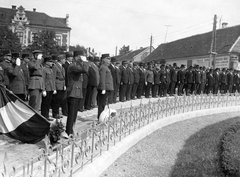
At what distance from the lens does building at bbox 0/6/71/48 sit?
5316 cm

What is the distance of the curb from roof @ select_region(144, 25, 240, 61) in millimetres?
22154

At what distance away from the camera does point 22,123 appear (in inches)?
221

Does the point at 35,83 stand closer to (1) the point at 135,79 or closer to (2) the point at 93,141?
(2) the point at 93,141

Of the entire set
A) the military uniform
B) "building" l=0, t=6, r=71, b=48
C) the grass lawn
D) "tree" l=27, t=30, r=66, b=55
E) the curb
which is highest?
"building" l=0, t=6, r=71, b=48

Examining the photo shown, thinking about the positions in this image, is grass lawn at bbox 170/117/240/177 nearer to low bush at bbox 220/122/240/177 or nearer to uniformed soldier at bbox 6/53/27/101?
low bush at bbox 220/122/240/177

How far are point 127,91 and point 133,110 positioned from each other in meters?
5.73

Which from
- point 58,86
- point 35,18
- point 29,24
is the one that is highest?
point 35,18

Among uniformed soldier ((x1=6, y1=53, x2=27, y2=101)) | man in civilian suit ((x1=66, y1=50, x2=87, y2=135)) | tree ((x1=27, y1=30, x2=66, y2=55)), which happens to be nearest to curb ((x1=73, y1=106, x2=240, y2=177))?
man in civilian suit ((x1=66, y1=50, x2=87, y2=135))

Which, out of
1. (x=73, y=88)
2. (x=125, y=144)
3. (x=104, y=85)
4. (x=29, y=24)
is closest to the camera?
(x=73, y=88)

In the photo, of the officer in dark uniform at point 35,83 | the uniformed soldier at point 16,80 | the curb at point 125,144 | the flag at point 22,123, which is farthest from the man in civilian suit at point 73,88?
the uniformed soldier at point 16,80

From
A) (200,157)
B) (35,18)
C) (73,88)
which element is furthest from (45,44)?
(200,157)

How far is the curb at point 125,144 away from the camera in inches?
174

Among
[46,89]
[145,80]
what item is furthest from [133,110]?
[145,80]

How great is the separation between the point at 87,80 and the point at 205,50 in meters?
27.2
